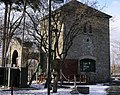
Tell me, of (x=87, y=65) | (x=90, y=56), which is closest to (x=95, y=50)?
(x=90, y=56)

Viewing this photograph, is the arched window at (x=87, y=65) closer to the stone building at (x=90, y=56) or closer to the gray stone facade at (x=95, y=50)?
the stone building at (x=90, y=56)

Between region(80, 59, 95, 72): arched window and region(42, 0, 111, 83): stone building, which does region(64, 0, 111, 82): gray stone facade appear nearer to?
region(42, 0, 111, 83): stone building

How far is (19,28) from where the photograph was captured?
29422 millimetres

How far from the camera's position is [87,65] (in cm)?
4100

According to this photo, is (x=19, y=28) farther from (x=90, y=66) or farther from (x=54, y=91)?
(x=90, y=66)

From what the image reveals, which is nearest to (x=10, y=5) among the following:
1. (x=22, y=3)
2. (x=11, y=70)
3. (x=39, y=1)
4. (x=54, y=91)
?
(x=22, y=3)

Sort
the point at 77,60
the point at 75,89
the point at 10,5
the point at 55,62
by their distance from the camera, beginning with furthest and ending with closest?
the point at 77,60 → the point at 10,5 → the point at 55,62 → the point at 75,89

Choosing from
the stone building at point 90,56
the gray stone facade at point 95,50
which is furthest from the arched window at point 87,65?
the gray stone facade at point 95,50

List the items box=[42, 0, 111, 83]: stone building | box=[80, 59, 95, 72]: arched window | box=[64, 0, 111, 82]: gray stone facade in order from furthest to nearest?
box=[80, 59, 95, 72]: arched window < box=[64, 0, 111, 82]: gray stone facade < box=[42, 0, 111, 83]: stone building

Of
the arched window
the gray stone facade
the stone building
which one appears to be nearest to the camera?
the stone building

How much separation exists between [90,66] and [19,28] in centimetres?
1517

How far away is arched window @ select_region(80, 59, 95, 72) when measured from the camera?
4066 centimetres

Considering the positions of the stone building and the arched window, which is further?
the arched window

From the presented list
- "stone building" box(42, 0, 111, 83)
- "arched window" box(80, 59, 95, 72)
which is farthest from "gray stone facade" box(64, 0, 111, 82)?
"arched window" box(80, 59, 95, 72)
